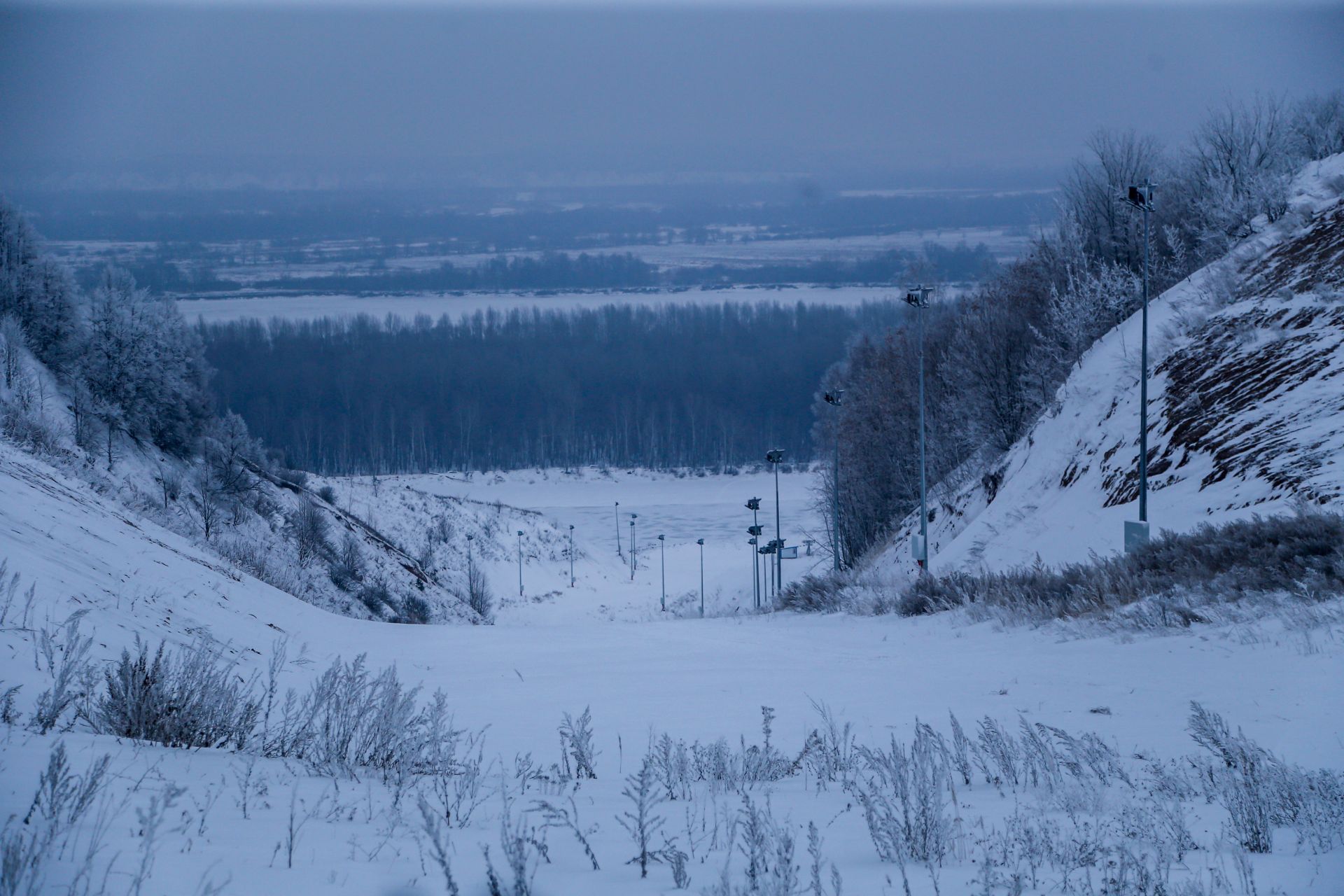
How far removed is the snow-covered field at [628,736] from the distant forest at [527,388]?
3269 inches

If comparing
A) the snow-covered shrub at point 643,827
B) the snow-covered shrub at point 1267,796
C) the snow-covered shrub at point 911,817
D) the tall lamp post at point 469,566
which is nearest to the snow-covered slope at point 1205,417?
the snow-covered shrub at point 1267,796

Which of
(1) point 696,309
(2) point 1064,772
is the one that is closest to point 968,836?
(2) point 1064,772

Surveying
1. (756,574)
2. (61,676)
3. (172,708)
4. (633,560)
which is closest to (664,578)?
Result: (633,560)

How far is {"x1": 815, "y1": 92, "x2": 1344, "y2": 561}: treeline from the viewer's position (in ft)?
111

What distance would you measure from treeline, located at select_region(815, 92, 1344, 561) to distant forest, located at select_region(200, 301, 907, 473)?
40158mm

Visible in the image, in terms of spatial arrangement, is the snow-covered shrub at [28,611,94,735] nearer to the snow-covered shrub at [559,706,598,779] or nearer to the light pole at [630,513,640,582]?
the snow-covered shrub at [559,706,598,779]

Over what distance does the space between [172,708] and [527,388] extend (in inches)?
4735

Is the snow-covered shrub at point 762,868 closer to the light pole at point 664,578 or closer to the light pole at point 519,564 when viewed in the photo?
the light pole at point 664,578

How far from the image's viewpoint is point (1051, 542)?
2098 centimetres

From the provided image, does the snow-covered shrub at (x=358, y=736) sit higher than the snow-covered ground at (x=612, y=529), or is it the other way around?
the snow-covered shrub at (x=358, y=736)

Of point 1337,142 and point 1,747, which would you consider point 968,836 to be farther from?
point 1337,142

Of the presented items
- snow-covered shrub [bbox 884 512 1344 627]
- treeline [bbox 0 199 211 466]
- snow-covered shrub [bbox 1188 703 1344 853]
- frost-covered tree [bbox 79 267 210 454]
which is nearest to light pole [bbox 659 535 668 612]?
frost-covered tree [bbox 79 267 210 454]

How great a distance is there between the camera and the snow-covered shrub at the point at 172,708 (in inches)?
199

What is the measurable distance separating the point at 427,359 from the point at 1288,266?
366 feet
